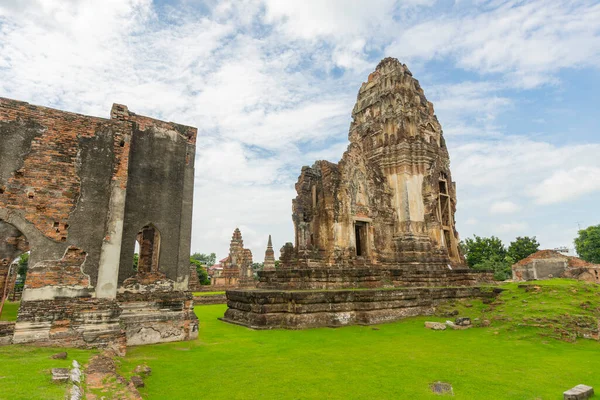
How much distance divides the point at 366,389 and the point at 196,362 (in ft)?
11.4

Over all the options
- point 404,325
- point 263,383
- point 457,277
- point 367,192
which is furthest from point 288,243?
point 263,383

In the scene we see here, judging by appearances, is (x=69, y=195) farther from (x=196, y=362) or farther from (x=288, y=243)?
(x=288, y=243)

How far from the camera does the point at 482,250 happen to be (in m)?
36.9

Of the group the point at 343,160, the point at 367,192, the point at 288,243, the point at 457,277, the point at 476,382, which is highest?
the point at 343,160

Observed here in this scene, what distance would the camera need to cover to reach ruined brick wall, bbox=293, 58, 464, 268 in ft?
54.5

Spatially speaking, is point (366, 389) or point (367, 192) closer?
point (366, 389)

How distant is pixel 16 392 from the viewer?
4.09 metres

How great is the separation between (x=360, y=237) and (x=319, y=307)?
22.9 feet

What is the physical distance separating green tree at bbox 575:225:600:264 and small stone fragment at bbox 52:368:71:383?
59583mm

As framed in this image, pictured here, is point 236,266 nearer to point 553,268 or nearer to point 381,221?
point 381,221

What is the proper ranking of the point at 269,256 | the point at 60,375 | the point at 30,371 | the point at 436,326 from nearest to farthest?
1. the point at 60,375
2. the point at 30,371
3. the point at 436,326
4. the point at 269,256

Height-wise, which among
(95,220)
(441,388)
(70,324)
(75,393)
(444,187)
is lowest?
(441,388)

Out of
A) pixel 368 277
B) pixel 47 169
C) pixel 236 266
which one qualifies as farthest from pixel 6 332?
pixel 236 266

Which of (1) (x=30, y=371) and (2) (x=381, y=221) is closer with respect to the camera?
(1) (x=30, y=371)
